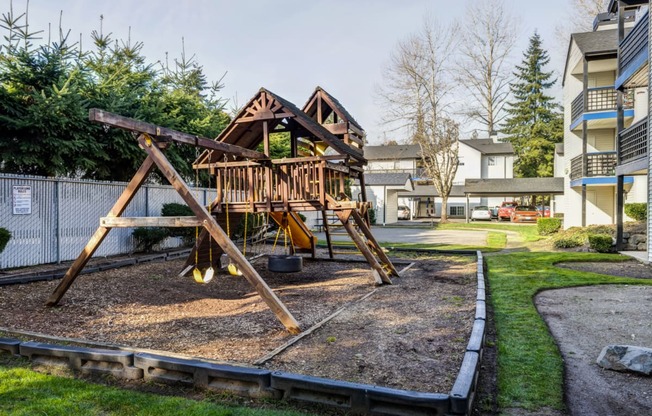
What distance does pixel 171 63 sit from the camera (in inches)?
1016

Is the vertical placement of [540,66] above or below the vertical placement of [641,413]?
above

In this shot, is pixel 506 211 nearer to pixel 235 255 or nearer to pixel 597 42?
pixel 597 42

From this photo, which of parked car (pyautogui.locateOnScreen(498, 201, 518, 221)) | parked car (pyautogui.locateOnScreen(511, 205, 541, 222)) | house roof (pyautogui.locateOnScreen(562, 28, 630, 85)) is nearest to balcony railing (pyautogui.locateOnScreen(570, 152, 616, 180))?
house roof (pyautogui.locateOnScreen(562, 28, 630, 85))

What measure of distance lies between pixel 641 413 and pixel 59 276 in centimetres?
1049

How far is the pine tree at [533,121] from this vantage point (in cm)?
5594

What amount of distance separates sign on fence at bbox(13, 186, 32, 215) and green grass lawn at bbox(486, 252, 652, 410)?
11.6 metres

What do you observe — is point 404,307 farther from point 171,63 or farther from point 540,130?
point 540,130

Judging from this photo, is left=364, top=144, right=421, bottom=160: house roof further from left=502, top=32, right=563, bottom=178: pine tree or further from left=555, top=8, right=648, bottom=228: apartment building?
left=555, top=8, right=648, bottom=228: apartment building

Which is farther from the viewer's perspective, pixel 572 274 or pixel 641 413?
pixel 572 274

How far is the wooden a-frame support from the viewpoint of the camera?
5.74 metres

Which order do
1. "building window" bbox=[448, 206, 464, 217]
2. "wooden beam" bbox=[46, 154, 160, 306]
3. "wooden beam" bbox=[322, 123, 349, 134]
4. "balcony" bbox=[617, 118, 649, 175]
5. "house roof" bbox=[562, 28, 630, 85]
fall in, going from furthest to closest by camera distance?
"building window" bbox=[448, 206, 464, 217] → "house roof" bbox=[562, 28, 630, 85] → "balcony" bbox=[617, 118, 649, 175] → "wooden beam" bbox=[322, 123, 349, 134] → "wooden beam" bbox=[46, 154, 160, 306]

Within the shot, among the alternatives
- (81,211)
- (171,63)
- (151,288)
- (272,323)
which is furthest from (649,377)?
(171,63)

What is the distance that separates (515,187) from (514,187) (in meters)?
0.10

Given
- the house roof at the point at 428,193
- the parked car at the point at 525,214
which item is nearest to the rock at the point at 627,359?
the parked car at the point at 525,214
